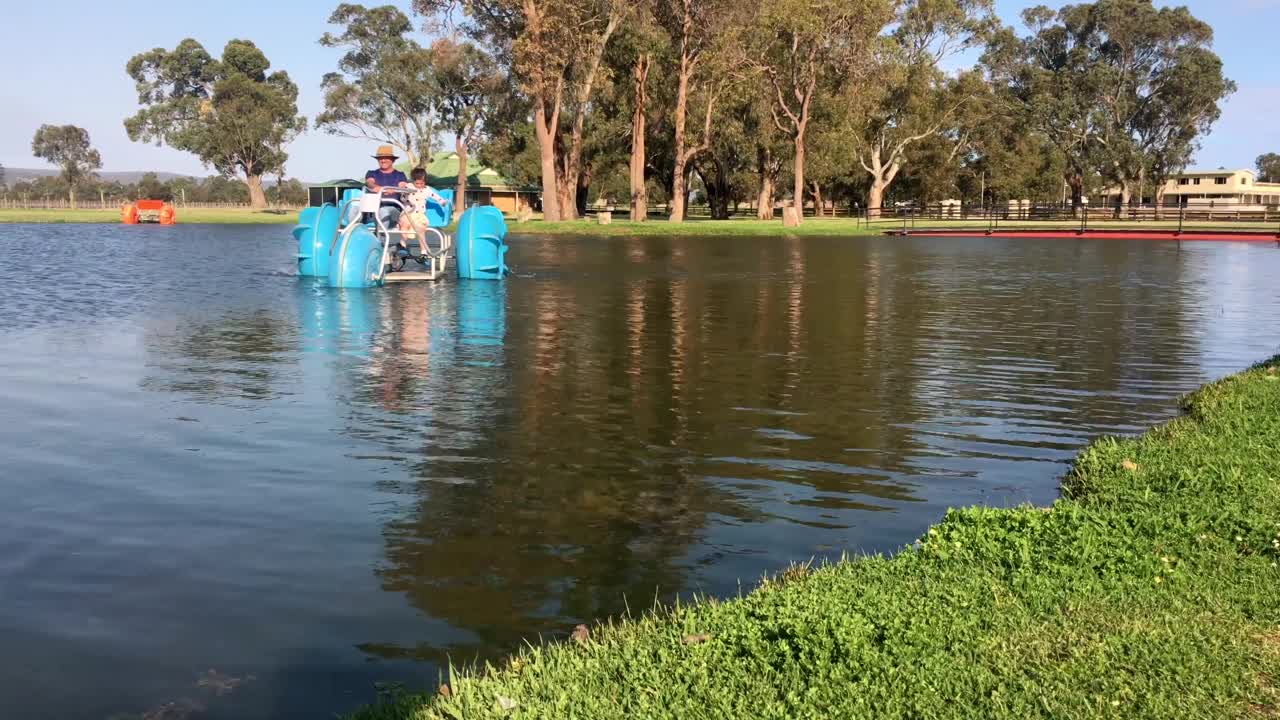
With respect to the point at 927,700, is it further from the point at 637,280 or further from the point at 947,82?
the point at 947,82

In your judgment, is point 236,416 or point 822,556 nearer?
point 822,556

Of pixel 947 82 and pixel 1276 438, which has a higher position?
pixel 947 82

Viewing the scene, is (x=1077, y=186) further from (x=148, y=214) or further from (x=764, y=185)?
(x=148, y=214)

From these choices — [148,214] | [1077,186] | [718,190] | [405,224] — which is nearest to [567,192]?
[718,190]

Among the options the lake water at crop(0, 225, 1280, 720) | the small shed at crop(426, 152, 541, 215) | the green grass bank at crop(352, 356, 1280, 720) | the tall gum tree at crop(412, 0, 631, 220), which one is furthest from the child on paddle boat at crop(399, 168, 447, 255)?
the small shed at crop(426, 152, 541, 215)

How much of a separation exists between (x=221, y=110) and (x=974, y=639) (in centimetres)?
12028

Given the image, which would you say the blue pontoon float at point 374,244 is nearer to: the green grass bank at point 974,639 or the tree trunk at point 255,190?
the green grass bank at point 974,639

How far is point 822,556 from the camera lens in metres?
6.29

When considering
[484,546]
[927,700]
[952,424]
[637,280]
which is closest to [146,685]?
[484,546]

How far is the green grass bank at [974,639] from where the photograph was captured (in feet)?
13.0

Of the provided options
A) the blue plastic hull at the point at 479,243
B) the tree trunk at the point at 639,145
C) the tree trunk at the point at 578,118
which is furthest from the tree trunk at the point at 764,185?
the blue plastic hull at the point at 479,243

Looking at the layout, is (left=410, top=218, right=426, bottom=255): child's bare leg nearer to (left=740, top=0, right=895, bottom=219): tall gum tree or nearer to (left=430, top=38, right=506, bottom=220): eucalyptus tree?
(left=740, top=0, right=895, bottom=219): tall gum tree

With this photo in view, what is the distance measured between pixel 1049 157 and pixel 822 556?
104 meters

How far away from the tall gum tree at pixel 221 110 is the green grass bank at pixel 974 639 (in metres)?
116
